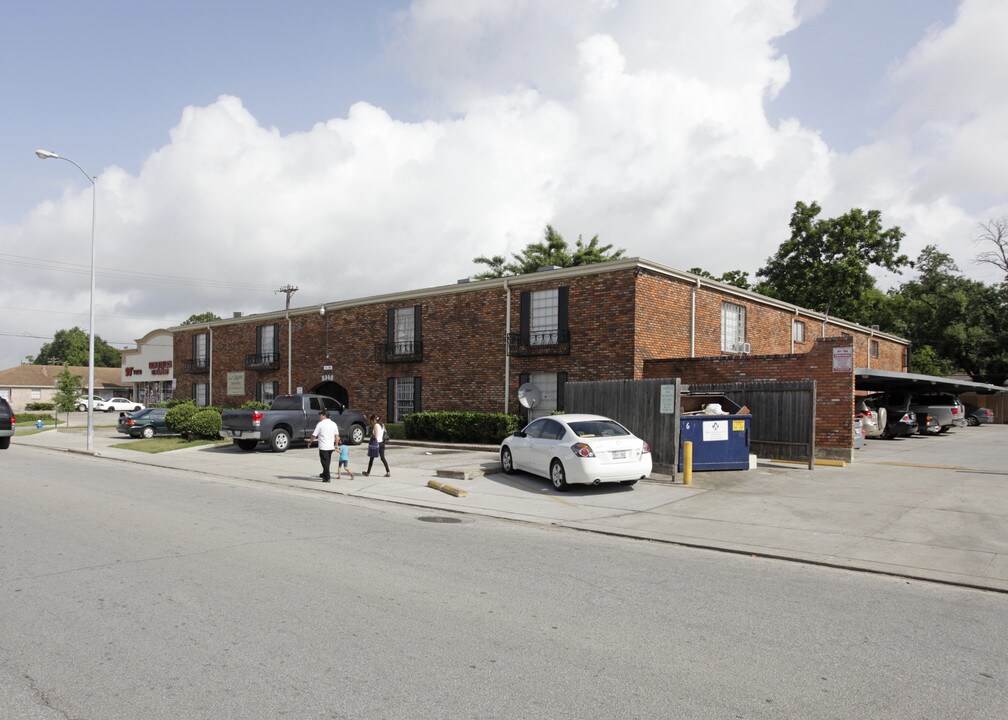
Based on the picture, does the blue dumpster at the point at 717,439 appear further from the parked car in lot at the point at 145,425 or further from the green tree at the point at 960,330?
the green tree at the point at 960,330

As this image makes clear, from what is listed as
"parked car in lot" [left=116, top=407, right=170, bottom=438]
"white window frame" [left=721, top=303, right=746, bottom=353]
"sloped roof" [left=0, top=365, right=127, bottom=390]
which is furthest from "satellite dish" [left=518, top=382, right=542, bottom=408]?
"sloped roof" [left=0, top=365, right=127, bottom=390]

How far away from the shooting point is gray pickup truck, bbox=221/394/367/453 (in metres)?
21.7

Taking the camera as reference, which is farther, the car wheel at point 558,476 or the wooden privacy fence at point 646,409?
the wooden privacy fence at point 646,409

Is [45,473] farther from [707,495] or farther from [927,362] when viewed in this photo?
[927,362]

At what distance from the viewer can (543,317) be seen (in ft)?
75.9

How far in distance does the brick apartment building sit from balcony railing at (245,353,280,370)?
0.08 m

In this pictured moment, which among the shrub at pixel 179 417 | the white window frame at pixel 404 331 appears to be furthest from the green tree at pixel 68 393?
the white window frame at pixel 404 331

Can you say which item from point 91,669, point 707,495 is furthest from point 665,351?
point 91,669

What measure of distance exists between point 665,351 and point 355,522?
1376cm

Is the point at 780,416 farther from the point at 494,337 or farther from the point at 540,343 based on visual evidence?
the point at 494,337

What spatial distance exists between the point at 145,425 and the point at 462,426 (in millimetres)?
15662

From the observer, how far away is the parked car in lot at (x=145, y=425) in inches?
1182

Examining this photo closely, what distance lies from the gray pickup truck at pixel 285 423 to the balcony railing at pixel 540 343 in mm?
5977

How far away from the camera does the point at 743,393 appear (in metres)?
18.0
